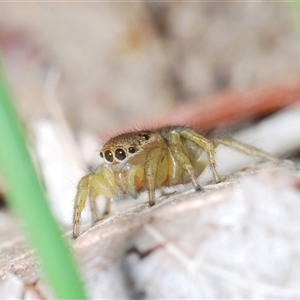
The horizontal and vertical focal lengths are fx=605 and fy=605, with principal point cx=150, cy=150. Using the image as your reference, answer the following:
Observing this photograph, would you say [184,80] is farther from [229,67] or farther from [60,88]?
[60,88]

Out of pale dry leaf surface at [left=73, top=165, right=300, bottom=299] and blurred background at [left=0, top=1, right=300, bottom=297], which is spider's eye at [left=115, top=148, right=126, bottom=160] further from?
blurred background at [left=0, top=1, right=300, bottom=297]

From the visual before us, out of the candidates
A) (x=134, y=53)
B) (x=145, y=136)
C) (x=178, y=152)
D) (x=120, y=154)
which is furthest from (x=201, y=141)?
(x=134, y=53)

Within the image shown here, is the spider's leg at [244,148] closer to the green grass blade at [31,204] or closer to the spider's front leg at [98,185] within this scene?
the spider's front leg at [98,185]

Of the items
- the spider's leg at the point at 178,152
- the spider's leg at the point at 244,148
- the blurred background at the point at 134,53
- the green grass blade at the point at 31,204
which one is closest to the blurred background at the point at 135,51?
the blurred background at the point at 134,53

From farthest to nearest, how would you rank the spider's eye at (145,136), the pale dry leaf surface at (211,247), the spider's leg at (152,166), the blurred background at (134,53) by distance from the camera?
the blurred background at (134,53) < the spider's eye at (145,136) < the spider's leg at (152,166) < the pale dry leaf surface at (211,247)

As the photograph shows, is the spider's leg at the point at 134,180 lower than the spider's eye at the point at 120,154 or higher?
lower

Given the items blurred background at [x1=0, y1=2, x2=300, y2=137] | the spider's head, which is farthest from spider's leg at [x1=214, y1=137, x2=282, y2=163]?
blurred background at [x1=0, y1=2, x2=300, y2=137]

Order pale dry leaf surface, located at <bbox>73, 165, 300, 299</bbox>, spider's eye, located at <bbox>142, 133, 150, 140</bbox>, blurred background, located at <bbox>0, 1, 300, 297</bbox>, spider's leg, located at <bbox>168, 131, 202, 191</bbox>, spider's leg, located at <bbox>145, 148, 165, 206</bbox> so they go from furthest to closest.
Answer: blurred background, located at <bbox>0, 1, 300, 297</bbox> → spider's eye, located at <bbox>142, 133, 150, 140</bbox> → spider's leg, located at <bbox>168, 131, 202, 191</bbox> → spider's leg, located at <bbox>145, 148, 165, 206</bbox> → pale dry leaf surface, located at <bbox>73, 165, 300, 299</bbox>

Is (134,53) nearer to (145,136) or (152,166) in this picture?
(145,136)

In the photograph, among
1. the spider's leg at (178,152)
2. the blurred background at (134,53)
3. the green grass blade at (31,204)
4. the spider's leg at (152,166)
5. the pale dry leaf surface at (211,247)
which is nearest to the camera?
the green grass blade at (31,204)

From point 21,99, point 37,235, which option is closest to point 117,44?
point 21,99
